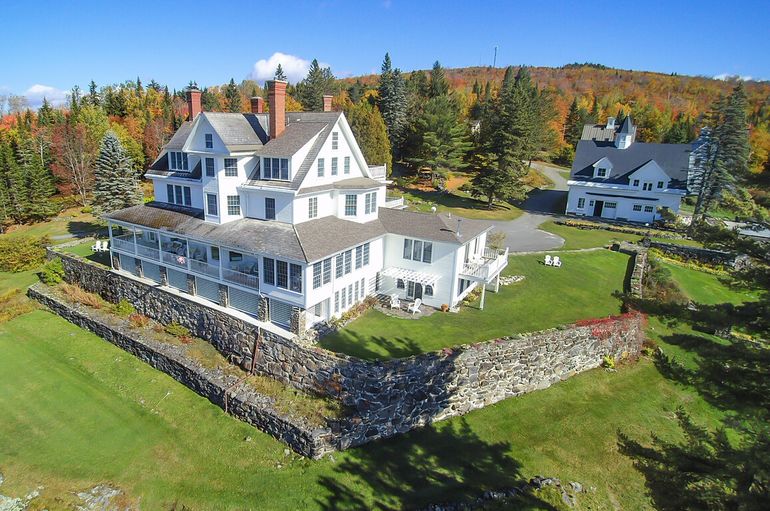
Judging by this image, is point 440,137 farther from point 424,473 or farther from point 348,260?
point 424,473

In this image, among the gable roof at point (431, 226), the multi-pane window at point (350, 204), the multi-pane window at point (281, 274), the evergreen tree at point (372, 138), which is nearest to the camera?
the multi-pane window at point (281, 274)

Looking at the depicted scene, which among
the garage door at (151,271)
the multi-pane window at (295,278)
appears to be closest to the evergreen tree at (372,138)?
the garage door at (151,271)

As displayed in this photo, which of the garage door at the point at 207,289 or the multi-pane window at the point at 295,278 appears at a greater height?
the multi-pane window at the point at 295,278

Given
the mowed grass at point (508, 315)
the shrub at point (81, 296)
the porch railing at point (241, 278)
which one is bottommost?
the shrub at point (81, 296)

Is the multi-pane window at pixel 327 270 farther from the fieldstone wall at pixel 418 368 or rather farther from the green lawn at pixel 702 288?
the green lawn at pixel 702 288

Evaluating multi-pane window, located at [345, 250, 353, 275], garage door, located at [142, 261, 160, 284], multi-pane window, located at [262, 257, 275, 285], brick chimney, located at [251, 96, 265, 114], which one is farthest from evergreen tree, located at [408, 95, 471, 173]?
multi-pane window, located at [262, 257, 275, 285]

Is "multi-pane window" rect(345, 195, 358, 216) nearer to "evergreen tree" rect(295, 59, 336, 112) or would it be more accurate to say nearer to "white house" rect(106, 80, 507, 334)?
"white house" rect(106, 80, 507, 334)

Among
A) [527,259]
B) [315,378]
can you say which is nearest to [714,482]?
[315,378]
